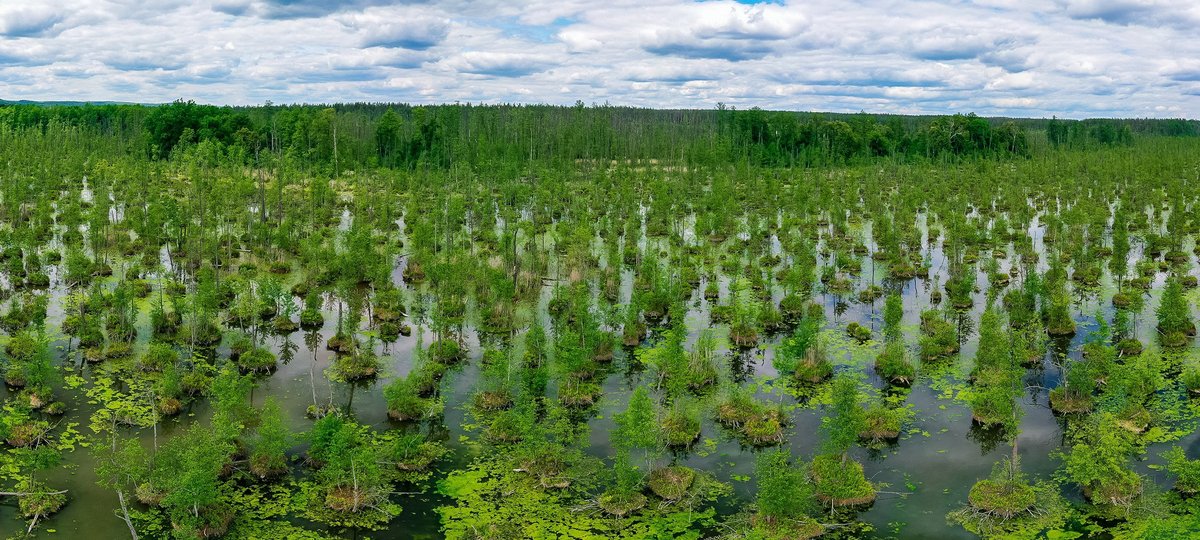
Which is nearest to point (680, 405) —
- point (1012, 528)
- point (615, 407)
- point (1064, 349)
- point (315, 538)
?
point (615, 407)

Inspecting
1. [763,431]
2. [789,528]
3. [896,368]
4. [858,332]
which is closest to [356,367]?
[763,431]

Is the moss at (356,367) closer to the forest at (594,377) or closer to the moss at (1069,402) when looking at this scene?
the forest at (594,377)

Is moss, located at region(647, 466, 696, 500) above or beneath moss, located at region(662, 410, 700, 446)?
beneath

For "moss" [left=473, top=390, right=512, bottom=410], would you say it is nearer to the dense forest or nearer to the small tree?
the small tree

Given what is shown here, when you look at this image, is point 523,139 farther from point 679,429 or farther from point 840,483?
point 840,483

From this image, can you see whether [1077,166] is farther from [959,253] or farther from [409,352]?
[409,352]

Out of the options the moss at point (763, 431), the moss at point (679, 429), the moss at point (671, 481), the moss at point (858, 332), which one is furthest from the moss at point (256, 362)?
the moss at point (858, 332)


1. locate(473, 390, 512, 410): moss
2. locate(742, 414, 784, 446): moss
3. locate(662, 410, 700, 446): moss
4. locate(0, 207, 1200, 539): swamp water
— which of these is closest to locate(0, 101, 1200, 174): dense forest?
locate(0, 207, 1200, 539): swamp water

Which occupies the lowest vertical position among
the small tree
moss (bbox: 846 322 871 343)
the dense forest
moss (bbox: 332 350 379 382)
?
moss (bbox: 332 350 379 382)
